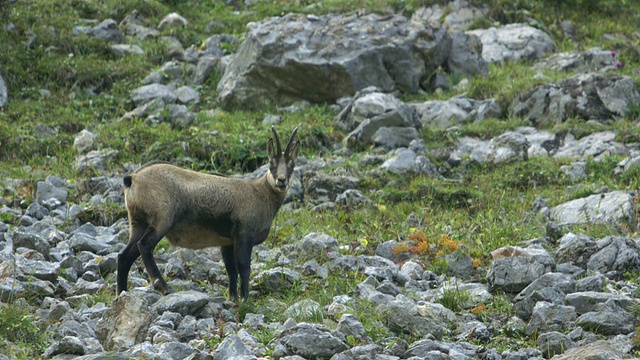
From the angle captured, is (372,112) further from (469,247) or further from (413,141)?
(469,247)

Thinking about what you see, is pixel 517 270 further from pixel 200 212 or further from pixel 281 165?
pixel 200 212

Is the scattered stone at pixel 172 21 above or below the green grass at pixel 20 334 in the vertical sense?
below

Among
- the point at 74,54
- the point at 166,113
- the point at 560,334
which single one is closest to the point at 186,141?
the point at 166,113

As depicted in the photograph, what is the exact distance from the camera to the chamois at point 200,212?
29.1 feet

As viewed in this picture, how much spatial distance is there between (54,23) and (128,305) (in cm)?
1240

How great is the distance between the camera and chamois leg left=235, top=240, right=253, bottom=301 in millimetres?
9031

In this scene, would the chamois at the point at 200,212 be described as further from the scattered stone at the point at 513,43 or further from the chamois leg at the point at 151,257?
the scattered stone at the point at 513,43

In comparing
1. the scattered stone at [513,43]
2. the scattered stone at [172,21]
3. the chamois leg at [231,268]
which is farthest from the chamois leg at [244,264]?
the scattered stone at [172,21]

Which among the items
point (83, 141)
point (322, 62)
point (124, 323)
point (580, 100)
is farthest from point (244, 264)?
point (580, 100)

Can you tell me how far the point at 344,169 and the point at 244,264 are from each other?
15.5 ft

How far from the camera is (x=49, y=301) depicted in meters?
8.09

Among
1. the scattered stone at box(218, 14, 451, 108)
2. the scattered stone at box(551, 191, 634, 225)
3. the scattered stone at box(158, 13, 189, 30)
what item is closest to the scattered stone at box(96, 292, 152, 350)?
the scattered stone at box(551, 191, 634, 225)

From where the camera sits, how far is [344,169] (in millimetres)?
13641

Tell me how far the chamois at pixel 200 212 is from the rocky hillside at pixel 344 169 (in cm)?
32
